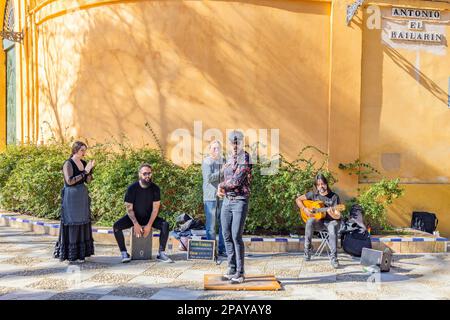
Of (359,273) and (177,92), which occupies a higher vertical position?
(177,92)

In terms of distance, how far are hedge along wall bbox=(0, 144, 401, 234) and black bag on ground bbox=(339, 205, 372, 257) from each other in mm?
460

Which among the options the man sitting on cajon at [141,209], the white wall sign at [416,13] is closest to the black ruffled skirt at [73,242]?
the man sitting on cajon at [141,209]

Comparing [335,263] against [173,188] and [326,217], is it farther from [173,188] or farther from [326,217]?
[173,188]

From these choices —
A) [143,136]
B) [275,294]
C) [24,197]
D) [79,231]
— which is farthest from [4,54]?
[275,294]

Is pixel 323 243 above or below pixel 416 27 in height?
below

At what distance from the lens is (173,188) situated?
8.39 metres

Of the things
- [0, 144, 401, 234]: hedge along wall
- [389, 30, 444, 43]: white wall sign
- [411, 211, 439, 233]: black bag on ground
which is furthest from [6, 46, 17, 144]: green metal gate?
[411, 211, 439, 233]: black bag on ground

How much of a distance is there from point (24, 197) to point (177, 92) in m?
3.75

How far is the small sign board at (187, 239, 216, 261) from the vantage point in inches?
267


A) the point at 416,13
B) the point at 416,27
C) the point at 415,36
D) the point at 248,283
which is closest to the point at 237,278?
the point at 248,283

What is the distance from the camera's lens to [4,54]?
14625 millimetres

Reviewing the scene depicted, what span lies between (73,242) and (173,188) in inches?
88.5

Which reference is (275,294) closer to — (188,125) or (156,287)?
(156,287)

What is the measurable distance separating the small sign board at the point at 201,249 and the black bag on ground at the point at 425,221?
4416 mm
